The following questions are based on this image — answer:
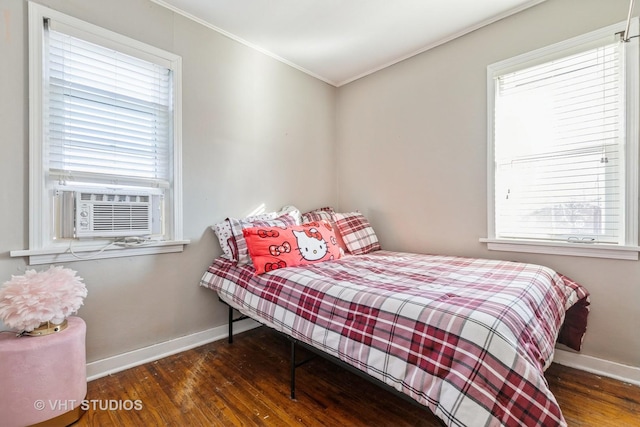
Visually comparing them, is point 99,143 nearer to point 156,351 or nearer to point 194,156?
point 194,156

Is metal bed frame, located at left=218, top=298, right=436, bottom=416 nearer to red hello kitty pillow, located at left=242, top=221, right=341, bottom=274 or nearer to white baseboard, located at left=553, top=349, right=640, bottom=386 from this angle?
red hello kitty pillow, located at left=242, top=221, right=341, bottom=274

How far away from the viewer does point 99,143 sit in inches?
74.6

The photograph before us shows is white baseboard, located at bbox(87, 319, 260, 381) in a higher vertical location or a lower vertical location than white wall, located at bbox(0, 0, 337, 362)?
lower

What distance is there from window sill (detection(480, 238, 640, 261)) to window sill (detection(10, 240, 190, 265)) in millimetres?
2402

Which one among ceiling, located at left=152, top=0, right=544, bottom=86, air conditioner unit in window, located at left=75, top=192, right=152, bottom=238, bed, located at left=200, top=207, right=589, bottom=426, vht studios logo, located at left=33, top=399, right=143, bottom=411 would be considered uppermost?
ceiling, located at left=152, top=0, right=544, bottom=86

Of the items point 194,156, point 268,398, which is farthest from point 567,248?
point 194,156

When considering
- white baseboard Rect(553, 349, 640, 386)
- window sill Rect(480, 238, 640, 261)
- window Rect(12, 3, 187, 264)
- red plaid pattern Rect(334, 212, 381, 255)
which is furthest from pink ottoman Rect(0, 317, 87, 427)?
white baseboard Rect(553, 349, 640, 386)

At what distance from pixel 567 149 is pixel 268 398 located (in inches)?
98.5

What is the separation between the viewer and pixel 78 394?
1.45 metres

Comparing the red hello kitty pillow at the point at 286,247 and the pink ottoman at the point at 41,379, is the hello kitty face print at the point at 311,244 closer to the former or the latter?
the red hello kitty pillow at the point at 286,247

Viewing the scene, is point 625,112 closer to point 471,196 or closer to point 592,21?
point 592,21

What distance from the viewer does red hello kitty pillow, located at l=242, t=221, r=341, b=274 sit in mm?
1969

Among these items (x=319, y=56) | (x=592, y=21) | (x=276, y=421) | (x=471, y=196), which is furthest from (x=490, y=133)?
(x=276, y=421)

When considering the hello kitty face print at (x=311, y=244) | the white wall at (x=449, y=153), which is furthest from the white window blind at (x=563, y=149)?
the hello kitty face print at (x=311, y=244)
